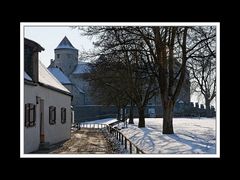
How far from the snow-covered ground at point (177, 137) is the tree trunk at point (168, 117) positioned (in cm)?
6

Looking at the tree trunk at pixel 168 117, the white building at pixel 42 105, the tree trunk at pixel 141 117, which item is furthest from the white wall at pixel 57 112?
the tree trunk at pixel 168 117

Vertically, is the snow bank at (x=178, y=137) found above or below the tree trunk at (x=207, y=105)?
below

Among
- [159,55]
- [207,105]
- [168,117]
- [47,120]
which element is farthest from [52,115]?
[207,105]

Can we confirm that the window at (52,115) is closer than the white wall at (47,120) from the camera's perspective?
No

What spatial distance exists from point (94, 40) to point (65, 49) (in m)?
0.59

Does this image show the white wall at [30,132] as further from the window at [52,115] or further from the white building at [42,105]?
the window at [52,115]

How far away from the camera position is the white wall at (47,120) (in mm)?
5680

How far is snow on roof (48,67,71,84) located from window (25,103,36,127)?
2.35 feet

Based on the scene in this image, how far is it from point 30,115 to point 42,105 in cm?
69

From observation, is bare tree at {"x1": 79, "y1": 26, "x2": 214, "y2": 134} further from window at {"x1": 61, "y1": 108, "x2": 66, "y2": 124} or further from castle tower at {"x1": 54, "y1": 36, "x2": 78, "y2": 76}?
window at {"x1": 61, "y1": 108, "x2": 66, "y2": 124}

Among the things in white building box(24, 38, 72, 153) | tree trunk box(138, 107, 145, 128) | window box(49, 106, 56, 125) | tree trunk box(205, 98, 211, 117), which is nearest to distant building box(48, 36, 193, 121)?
white building box(24, 38, 72, 153)

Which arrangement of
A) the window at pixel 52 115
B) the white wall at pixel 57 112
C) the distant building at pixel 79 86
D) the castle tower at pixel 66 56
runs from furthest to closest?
the window at pixel 52 115 < the white wall at pixel 57 112 < the distant building at pixel 79 86 < the castle tower at pixel 66 56

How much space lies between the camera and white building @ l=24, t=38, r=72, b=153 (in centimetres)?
572
